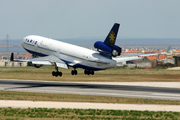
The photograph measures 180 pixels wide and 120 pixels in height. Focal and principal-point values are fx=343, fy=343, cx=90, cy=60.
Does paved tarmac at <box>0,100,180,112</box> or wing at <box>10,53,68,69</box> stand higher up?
wing at <box>10,53,68,69</box>

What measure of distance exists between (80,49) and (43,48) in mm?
9847

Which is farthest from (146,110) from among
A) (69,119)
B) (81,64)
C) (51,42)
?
(51,42)

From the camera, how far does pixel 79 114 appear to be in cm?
3459

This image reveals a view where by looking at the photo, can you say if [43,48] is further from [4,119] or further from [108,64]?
[4,119]

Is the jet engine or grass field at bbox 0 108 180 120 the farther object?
the jet engine

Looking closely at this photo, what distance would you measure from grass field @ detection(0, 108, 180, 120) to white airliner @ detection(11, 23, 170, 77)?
102 ft

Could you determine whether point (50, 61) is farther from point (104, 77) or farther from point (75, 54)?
point (104, 77)

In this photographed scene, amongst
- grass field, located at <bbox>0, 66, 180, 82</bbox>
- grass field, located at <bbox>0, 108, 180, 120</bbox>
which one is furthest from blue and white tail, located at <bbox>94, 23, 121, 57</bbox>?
grass field, located at <bbox>0, 108, 180, 120</bbox>

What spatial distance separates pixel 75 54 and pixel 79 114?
38352 millimetres

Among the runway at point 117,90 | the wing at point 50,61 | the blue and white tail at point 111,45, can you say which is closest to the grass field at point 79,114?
the runway at point 117,90

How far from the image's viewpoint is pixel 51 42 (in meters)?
76.8

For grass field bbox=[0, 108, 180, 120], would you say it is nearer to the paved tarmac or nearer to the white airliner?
the paved tarmac

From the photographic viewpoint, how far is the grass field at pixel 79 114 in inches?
1294

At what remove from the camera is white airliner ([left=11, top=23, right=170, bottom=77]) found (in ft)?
220
